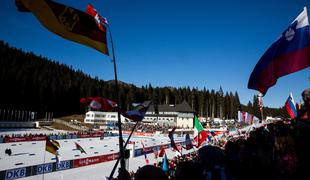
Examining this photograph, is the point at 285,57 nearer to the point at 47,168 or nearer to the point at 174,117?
the point at 47,168

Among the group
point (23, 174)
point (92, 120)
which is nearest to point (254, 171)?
point (23, 174)

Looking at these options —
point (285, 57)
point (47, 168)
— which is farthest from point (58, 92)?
point (285, 57)

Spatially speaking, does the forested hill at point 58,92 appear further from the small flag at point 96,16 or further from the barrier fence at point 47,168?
the small flag at point 96,16

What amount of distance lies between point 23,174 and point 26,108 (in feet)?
267

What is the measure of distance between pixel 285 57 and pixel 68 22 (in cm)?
530

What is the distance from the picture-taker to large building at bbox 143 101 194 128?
333 ft

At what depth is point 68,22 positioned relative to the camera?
4910 mm

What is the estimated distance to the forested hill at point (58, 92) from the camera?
282 ft

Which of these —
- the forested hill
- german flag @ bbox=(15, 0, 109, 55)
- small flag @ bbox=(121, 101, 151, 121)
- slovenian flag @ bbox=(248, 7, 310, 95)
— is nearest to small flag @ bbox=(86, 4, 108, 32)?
german flag @ bbox=(15, 0, 109, 55)

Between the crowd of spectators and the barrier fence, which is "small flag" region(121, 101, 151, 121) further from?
the barrier fence

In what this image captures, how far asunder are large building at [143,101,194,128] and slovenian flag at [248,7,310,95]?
307 ft

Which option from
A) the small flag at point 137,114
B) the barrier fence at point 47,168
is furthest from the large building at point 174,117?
the small flag at point 137,114

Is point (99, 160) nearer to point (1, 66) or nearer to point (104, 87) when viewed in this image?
point (1, 66)

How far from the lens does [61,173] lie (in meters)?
16.7
